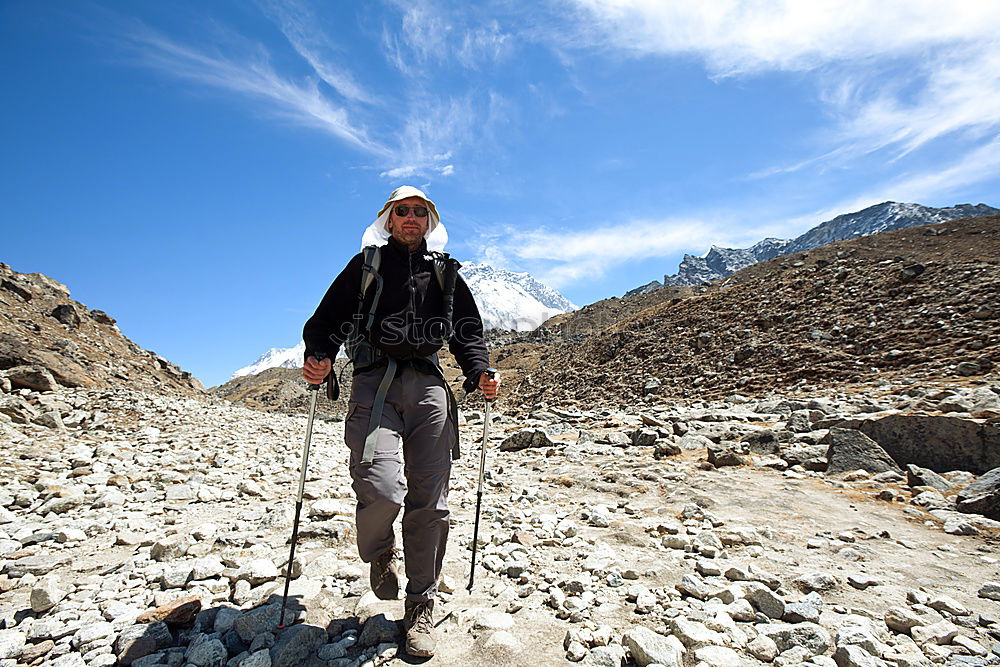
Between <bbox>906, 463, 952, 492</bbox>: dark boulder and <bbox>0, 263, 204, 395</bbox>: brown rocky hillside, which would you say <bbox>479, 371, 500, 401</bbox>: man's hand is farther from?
<bbox>0, 263, 204, 395</bbox>: brown rocky hillside

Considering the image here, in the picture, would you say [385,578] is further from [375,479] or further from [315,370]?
[315,370]

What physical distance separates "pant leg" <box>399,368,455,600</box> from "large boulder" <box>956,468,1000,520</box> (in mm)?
6399

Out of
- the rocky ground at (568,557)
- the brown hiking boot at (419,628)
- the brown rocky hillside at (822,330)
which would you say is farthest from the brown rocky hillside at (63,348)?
the brown rocky hillside at (822,330)

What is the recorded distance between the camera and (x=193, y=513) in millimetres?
6262

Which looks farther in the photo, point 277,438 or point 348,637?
point 277,438

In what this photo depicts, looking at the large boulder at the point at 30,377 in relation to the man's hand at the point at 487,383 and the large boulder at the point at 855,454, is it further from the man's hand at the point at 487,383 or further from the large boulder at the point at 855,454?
the large boulder at the point at 855,454

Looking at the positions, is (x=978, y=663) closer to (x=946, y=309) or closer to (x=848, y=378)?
(x=848, y=378)

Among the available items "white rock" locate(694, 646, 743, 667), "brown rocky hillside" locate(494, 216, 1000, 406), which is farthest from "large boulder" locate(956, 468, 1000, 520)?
"brown rocky hillside" locate(494, 216, 1000, 406)

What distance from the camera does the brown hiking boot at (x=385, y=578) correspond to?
3.42 metres

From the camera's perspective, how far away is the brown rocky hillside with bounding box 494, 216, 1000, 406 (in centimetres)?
1605

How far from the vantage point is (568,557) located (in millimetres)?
4688

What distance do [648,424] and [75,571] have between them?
11.7 meters

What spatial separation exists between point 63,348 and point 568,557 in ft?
64.0

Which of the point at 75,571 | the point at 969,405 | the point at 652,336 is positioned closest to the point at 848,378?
the point at 969,405
